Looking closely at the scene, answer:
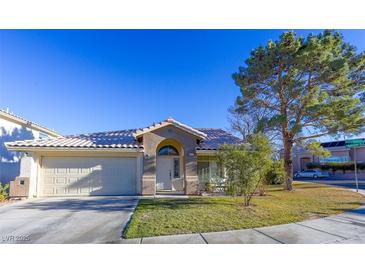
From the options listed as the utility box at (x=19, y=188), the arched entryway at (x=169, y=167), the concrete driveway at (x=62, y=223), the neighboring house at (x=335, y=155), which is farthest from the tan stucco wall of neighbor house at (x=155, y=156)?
the neighboring house at (x=335, y=155)

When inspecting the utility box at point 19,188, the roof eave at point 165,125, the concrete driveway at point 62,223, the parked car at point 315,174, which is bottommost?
the parked car at point 315,174

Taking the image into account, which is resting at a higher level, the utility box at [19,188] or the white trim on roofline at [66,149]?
the white trim on roofline at [66,149]

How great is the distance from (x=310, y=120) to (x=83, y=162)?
16959mm

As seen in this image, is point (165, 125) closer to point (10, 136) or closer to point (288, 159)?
point (288, 159)

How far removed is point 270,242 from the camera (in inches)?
221

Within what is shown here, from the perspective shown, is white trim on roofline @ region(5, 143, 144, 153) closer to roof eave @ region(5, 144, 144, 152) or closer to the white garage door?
roof eave @ region(5, 144, 144, 152)

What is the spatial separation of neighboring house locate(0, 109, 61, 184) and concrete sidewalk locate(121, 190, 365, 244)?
14.6 metres

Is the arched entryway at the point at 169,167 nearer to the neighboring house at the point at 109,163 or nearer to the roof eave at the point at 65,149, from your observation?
the neighboring house at the point at 109,163

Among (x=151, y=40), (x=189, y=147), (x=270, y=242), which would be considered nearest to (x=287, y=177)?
(x=189, y=147)

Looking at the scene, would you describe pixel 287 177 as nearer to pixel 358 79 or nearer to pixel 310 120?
pixel 310 120

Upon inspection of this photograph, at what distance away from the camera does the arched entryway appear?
15.6m

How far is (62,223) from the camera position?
7.41 metres

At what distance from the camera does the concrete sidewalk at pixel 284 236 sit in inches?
222

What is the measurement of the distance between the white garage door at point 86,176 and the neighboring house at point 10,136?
4213mm
